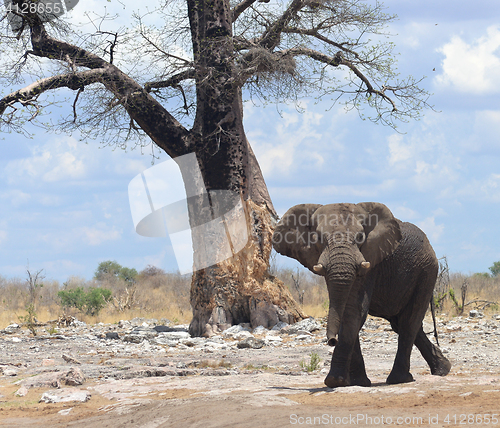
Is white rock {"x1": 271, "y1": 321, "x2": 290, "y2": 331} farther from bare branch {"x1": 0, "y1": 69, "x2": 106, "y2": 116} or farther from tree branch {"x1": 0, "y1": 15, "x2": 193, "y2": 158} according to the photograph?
bare branch {"x1": 0, "y1": 69, "x2": 106, "y2": 116}

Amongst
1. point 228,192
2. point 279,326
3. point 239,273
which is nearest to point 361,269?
point 279,326

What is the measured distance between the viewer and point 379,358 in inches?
357

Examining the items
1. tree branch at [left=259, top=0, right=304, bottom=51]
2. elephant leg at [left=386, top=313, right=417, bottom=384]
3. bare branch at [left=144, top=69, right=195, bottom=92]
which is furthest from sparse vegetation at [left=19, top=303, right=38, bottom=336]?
elephant leg at [left=386, top=313, right=417, bottom=384]

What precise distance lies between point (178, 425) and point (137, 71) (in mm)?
11972

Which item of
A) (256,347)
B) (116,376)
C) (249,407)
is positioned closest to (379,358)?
(256,347)

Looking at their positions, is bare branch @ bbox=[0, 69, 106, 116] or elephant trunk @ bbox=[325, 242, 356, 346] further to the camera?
bare branch @ bbox=[0, 69, 106, 116]

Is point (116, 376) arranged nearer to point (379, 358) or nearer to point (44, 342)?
point (379, 358)

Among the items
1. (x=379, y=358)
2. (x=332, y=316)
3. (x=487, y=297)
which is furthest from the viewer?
(x=487, y=297)

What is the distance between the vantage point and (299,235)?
20.4 feet

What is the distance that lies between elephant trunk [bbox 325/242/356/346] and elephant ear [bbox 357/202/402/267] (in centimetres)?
49

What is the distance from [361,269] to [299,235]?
99 centimetres

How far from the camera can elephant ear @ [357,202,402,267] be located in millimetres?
5805

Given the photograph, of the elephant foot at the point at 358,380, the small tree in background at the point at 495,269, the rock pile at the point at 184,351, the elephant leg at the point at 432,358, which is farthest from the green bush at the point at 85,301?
the small tree in background at the point at 495,269

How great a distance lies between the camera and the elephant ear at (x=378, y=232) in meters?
A: 5.80
